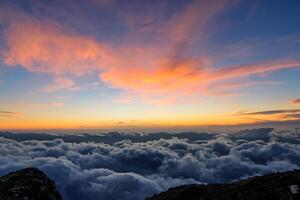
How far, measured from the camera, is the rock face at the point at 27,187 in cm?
2789

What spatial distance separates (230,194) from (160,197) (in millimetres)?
13647

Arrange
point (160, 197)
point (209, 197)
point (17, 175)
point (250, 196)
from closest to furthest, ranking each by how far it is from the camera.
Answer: point (250, 196), point (17, 175), point (209, 197), point (160, 197)

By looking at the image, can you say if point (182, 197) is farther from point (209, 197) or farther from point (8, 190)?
point (8, 190)

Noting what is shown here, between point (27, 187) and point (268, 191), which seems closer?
point (268, 191)

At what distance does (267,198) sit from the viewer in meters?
28.3

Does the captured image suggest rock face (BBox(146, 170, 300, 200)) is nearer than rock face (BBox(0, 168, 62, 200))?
Yes

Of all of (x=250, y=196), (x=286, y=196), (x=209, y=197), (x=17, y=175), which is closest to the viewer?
(x=286, y=196)

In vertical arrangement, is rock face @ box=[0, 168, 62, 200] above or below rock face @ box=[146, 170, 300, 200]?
above

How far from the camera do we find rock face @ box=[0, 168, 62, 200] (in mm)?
27891

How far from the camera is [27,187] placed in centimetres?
2923

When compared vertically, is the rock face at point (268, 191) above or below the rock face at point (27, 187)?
below

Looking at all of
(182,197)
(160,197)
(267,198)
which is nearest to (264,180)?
(267,198)

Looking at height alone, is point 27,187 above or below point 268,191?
above

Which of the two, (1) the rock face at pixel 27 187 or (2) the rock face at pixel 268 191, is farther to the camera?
(1) the rock face at pixel 27 187
